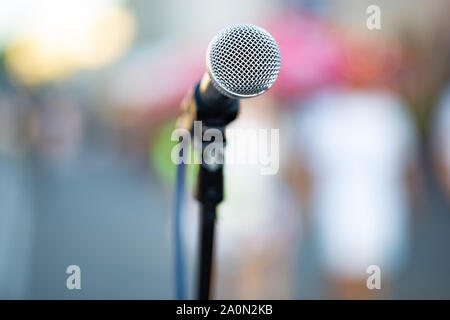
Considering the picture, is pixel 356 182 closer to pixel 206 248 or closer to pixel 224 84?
pixel 206 248

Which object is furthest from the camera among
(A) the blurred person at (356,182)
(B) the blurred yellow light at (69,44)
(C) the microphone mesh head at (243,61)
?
(B) the blurred yellow light at (69,44)

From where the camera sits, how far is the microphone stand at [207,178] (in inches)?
26.8

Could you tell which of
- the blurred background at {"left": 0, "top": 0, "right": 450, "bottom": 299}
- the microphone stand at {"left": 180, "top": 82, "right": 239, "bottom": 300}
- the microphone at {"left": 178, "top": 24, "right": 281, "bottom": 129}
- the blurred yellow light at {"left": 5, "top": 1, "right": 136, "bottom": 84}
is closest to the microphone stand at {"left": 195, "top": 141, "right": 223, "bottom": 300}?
the microphone stand at {"left": 180, "top": 82, "right": 239, "bottom": 300}

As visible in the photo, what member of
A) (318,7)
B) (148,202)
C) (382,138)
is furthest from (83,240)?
(318,7)

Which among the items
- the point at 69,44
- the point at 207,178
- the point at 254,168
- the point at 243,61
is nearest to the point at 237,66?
the point at 243,61

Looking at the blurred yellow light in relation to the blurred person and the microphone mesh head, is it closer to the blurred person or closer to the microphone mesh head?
the blurred person

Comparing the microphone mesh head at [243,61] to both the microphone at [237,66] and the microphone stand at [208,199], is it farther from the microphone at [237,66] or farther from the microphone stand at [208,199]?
the microphone stand at [208,199]

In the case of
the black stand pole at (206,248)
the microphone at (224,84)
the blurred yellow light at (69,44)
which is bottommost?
the black stand pole at (206,248)

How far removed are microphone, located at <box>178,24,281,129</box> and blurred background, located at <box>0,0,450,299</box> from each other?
603 mm

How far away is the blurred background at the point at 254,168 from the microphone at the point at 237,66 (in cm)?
60

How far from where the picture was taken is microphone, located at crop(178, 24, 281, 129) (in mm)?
612

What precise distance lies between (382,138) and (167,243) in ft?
5.10

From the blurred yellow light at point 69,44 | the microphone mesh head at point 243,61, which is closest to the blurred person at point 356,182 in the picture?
the microphone mesh head at point 243,61
